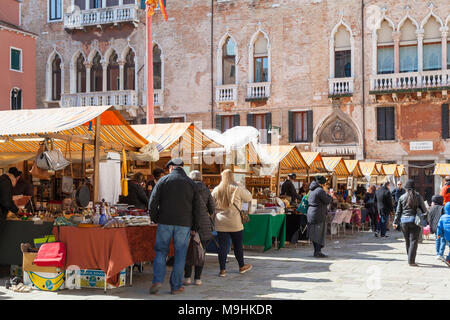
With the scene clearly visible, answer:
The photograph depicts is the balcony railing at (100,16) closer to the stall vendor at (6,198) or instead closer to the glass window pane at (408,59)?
the glass window pane at (408,59)

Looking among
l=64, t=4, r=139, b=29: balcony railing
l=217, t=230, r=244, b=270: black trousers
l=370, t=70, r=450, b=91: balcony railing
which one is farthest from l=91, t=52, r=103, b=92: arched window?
l=217, t=230, r=244, b=270: black trousers

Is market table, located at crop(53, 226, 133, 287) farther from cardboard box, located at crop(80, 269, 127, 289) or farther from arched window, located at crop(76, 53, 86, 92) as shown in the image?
arched window, located at crop(76, 53, 86, 92)

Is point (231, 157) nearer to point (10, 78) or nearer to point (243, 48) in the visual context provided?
point (243, 48)

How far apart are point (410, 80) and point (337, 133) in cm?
364

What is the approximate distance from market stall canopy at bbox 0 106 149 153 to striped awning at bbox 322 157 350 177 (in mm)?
8989

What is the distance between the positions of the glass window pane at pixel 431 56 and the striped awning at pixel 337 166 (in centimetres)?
803

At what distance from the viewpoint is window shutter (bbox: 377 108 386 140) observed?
25.7 m

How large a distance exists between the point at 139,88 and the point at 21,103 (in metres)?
5.32

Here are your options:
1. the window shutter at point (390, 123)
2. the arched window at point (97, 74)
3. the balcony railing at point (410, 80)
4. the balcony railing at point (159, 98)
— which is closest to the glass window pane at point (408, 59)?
the balcony railing at point (410, 80)

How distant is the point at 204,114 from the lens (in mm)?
28562

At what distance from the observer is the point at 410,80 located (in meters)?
24.9

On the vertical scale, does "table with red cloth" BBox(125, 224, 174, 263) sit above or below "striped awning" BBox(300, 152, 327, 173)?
below

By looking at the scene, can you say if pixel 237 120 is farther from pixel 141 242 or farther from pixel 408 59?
pixel 141 242

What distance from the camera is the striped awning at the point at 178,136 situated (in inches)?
460
